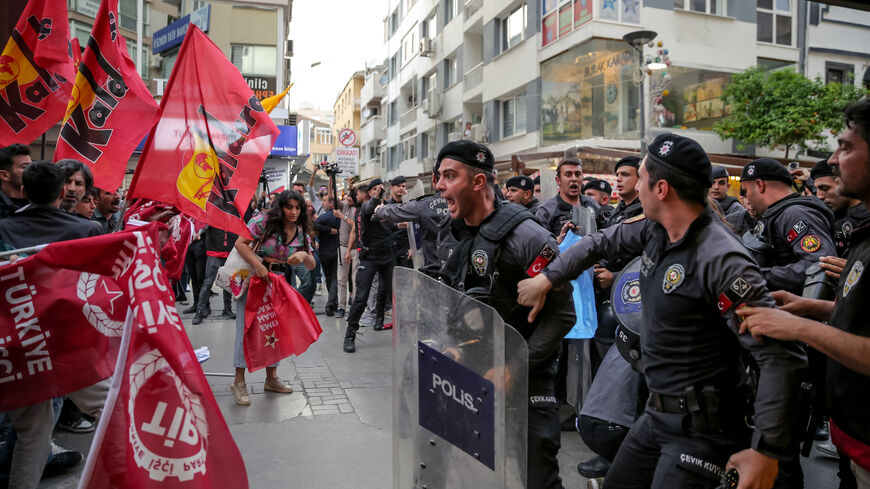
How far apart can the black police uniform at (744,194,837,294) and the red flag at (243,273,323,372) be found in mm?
3851

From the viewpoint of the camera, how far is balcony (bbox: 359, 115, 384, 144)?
148ft

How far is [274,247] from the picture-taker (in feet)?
19.1

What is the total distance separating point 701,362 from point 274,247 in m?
4.54

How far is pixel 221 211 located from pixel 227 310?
6165 mm

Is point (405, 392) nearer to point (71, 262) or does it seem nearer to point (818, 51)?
point (71, 262)

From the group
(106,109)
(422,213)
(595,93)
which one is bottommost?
(422,213)

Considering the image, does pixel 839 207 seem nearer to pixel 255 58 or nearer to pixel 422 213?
pixel 422 213

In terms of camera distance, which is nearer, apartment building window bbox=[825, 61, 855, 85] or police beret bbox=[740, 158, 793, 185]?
police beret bbox=[740, 158, 793, 185]

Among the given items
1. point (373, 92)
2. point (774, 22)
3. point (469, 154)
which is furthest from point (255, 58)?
point (373, 92)

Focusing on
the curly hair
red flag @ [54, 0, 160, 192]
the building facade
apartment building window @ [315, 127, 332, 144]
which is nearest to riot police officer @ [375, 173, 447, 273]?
the curly hair

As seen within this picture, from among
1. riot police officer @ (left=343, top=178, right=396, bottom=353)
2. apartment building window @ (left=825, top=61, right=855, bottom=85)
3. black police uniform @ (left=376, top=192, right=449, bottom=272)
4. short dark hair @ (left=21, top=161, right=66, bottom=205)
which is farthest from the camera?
apartment building window @ (left=825, top=61, right=855, bottom=85)

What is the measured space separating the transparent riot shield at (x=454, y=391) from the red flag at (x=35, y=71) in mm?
3875

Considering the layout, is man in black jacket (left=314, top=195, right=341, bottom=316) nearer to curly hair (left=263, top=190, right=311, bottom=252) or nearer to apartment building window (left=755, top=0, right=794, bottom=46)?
curly hair (left=263, top=190, right=311, bottom=252)

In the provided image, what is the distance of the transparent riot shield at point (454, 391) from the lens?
190 cm
